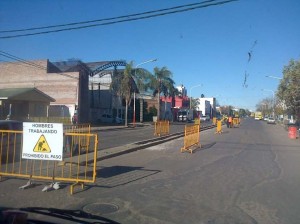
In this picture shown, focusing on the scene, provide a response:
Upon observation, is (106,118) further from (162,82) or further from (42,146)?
(42,146)

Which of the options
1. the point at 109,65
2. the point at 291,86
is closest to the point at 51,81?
the point at 109,65

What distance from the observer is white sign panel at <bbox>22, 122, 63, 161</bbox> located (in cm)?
832

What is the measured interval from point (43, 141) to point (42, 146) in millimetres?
124

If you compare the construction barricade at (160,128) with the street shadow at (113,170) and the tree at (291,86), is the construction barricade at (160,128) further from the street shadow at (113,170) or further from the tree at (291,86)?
the tree at (291,86)

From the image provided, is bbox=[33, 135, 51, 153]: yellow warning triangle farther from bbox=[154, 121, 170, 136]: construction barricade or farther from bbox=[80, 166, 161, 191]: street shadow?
bbox=[154, 121, 170, 136]: construction barricade

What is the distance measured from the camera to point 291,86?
4019 cm

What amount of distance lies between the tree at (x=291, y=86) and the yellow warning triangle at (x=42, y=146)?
36.2 m

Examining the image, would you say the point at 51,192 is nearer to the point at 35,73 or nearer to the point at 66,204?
the point at 66,204

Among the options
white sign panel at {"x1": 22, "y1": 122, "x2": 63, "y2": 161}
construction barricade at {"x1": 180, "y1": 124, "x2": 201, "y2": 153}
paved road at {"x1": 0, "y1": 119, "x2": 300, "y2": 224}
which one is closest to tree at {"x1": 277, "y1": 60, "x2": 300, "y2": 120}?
construction barricade at {"x1": 180, "y1": 124, "x2": 201, "y2": 153}

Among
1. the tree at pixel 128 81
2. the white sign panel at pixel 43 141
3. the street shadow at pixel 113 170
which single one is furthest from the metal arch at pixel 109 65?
the white sign panel at pixel 43 141

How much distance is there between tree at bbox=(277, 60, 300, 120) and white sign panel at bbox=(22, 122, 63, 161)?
119 feet

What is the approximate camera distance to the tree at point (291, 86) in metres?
39.8

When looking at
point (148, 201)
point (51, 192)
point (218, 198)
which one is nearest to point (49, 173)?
point (51, 192)

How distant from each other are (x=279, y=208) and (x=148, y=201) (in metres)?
2.61
